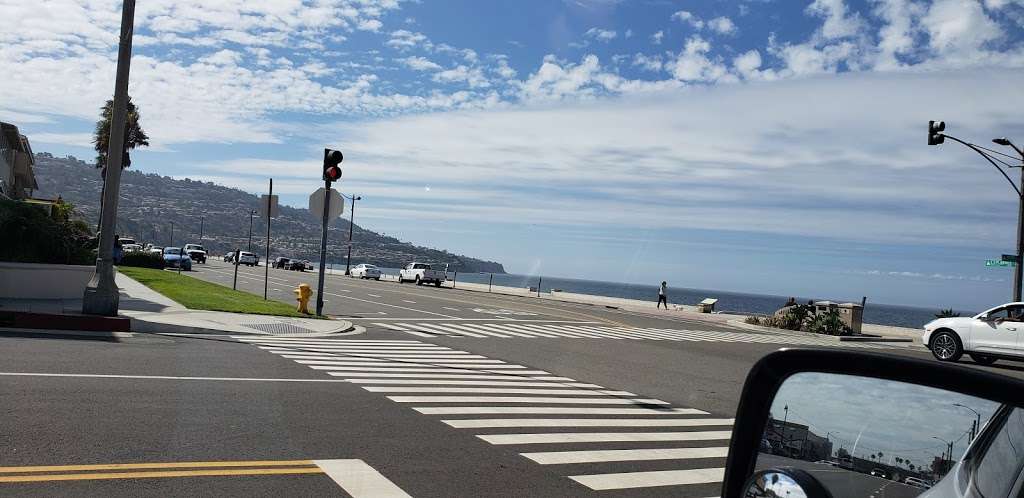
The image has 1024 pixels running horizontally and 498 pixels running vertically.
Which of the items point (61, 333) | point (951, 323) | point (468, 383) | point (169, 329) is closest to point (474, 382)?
point (468, 383)

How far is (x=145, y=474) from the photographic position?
6.19m

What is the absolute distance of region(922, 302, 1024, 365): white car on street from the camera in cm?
2053

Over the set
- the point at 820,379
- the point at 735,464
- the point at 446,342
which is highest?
the point at 820,379

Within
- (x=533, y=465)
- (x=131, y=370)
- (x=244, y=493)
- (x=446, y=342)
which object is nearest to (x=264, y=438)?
(x=244, y=493)

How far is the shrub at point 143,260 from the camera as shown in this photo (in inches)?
2069

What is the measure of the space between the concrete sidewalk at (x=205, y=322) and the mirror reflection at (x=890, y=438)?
16304mm

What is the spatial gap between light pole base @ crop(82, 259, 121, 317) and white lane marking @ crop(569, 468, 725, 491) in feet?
43.2

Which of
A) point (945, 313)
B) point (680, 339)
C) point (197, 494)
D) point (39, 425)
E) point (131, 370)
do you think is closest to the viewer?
point (197, 494)

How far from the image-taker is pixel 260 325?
1914 cm

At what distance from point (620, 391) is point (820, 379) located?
1055cm

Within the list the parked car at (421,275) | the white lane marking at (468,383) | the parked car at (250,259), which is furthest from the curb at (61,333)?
the parked car at (250,259)

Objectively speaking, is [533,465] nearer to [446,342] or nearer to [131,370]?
[131,370]

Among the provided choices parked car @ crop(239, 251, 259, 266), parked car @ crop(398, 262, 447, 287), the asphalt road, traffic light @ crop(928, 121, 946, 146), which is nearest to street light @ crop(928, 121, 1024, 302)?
traffic light @ crop(928, 121, 946, 146)

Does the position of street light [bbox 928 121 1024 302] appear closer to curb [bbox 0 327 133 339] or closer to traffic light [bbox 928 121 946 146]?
traffic light [bbox 928 121 946 146]
